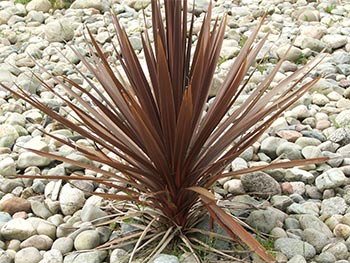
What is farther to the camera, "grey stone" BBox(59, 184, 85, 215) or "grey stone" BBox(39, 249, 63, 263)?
"grey stone" BBox(59, 184, 85, 215)

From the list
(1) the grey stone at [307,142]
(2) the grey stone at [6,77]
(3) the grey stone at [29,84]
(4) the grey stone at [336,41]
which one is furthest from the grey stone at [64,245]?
(4) the grey stone at [336,41]

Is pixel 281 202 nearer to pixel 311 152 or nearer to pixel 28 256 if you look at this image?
pixel 311 152

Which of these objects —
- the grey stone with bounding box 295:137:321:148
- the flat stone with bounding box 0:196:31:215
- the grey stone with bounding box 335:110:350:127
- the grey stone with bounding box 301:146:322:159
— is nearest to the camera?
the flat stone with bounding box 0:196:31:215

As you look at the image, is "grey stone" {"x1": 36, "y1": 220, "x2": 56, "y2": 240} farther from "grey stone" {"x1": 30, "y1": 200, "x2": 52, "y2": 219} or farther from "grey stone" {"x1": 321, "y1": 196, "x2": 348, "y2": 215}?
"grey stone" {"x1": 321, "y1": 196, "x2": 348, "y2": 215}

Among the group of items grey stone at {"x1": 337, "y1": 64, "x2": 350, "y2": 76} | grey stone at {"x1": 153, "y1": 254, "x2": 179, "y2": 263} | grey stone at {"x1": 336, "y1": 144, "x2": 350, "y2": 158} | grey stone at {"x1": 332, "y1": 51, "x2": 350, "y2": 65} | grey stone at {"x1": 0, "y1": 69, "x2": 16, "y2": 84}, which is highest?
grey stone at {"x1": 0, "y1": 69, "x2": 16, "y2": 84}

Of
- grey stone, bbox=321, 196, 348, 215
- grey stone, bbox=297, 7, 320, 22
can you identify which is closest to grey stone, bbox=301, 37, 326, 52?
grey stone, bbox=297, 7, 320, 22

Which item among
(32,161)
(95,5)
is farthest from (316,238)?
(95,5)

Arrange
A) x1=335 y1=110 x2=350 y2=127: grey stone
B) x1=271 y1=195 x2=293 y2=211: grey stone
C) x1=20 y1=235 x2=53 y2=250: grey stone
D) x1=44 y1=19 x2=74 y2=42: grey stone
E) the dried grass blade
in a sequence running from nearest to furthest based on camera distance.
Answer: the dried grass blade < x1=20 y1=235 x2=53 y2=250: grey stone < x1=271 y1=195 x2=293 y2=211: grey stone < x1=335 y1=110 x2=350 y2=127: grey stone < x1=44 y1=19 x2=74 y2=42: grey stone

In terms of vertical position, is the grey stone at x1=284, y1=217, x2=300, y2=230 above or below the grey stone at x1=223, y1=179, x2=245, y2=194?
below
